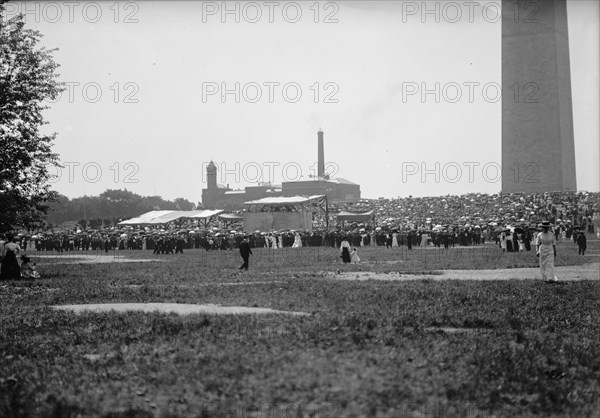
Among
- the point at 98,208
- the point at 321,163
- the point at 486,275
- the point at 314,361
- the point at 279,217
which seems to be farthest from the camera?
the point at 321,163

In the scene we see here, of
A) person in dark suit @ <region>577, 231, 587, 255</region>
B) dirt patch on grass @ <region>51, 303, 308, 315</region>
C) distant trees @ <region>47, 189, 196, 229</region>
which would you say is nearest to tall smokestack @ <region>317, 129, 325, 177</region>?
distant trees @ <region>47, 189, 196, 229</region>

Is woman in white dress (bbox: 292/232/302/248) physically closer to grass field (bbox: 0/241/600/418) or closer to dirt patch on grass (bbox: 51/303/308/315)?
dirt patch on grass (bbox: 51/303/308/315)

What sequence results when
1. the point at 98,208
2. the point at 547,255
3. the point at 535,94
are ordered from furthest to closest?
the point at 98,208
the point at 535,94
the point at 547,255

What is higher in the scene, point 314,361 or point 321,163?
point 321,163

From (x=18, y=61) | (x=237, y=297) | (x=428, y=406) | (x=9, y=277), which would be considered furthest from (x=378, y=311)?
(x=18, y=61)

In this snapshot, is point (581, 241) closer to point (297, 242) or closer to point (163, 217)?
point (297, 242)

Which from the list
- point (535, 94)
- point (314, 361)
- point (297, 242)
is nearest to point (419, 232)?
point (297, 242)

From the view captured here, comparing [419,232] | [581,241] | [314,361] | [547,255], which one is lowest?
[314,361]
